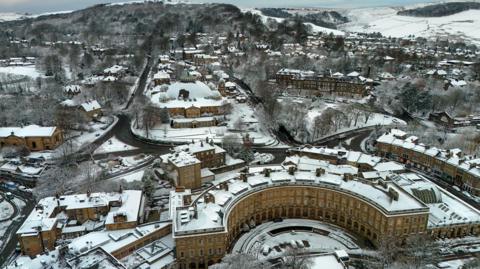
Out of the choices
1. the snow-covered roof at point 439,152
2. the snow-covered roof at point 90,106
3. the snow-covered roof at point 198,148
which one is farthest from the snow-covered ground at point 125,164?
the snow-covered roof at point 439,152

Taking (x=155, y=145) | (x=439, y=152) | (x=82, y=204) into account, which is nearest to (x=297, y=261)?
(x=82, y=204)

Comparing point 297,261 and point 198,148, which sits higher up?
point 198,148

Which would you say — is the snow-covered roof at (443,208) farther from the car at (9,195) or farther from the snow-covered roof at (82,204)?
the car at (9,195)

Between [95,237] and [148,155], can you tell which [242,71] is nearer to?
[148,155]

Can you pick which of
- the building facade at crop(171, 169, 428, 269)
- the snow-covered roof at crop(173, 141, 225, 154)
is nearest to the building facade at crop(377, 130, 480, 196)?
the building facade at crop(171, 169, 428, 269)

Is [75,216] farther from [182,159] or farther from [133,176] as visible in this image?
[182,159]

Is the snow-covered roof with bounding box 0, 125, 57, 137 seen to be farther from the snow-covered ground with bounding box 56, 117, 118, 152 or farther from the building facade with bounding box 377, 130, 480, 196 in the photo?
the building facade with bounding box 377, 130, 480, 196
